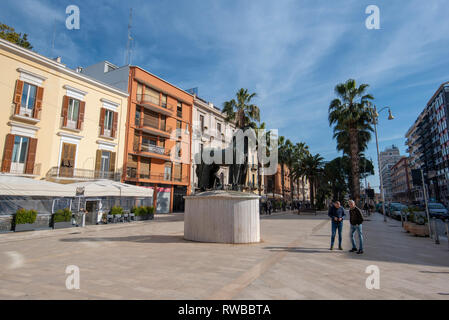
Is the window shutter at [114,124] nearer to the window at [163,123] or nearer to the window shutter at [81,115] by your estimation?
the window shutter at [81,115]

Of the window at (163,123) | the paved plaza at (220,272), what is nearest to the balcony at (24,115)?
the window at (163,123)

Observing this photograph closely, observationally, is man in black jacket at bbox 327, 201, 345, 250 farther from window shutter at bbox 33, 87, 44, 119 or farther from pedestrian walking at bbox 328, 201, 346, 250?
window shutter at bbox 33, 87, 44, 119

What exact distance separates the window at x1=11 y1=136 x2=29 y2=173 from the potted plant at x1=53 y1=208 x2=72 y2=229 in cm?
644

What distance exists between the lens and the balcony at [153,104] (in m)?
26.9

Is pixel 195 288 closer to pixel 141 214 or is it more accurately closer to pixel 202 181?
pixel 202 181

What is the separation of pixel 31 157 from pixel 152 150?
37.5 feet

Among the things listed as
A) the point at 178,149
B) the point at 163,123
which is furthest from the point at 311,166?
the point at 163,123

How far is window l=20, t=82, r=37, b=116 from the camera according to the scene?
1792cm

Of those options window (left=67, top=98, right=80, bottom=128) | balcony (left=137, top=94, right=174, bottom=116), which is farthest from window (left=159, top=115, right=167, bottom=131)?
window (left=67, top=98, right=80, bottom=128)

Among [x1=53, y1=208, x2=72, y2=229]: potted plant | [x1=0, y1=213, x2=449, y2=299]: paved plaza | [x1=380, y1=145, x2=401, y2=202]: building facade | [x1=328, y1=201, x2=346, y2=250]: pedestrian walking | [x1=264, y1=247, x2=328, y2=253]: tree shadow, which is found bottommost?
[x1=264, y1=247, x2=328, y2=253]: tree shadow

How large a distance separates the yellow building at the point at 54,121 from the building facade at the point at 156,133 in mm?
1974

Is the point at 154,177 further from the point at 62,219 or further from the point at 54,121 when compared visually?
the point at 62,219

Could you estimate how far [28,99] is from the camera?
1822 centimetres
